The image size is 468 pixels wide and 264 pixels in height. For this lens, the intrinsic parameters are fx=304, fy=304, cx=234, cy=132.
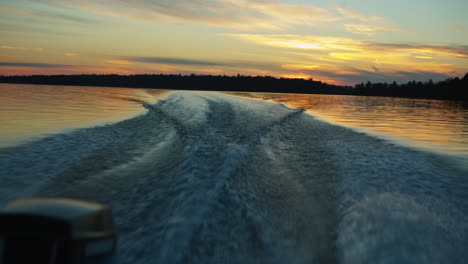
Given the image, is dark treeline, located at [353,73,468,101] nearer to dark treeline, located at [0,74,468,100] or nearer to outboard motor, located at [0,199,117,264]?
dark treeline, located at [0,74,468,100]

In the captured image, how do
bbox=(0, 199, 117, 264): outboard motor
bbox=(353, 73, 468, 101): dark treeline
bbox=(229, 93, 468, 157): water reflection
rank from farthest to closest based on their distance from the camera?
bbox=(353, 73, 468, 101): dark treeline → bbox=(229, 93, 468, 157): water reflection → bbox=(0, 199, 117, 264): outboard motor

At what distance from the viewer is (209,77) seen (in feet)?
322

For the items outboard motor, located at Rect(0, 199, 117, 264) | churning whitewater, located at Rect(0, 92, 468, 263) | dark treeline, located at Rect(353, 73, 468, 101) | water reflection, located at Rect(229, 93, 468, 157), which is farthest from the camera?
dark treeline, located at Rect(353, 73, 468, 101)

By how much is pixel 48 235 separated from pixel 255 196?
7.74 feet

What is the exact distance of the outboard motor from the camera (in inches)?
57.6

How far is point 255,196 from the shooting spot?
3531 millimetres

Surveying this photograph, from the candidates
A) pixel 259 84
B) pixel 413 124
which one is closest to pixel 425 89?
pixel 259 84

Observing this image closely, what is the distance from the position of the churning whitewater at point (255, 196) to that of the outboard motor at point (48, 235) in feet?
2.34

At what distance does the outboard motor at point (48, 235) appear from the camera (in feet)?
4.80

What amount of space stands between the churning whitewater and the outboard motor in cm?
71

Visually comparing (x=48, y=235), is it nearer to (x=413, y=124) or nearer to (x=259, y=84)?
(x=413, y=124)

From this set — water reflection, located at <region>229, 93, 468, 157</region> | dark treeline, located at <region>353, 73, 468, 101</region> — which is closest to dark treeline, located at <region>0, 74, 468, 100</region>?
dark treeline, located at <region>353, 73, 468, 101</region>

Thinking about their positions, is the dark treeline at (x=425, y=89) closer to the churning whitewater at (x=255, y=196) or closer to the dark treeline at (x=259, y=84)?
the dark treeline at (x=259, y=84)

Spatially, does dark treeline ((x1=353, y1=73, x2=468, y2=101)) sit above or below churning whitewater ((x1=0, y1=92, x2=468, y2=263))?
above
